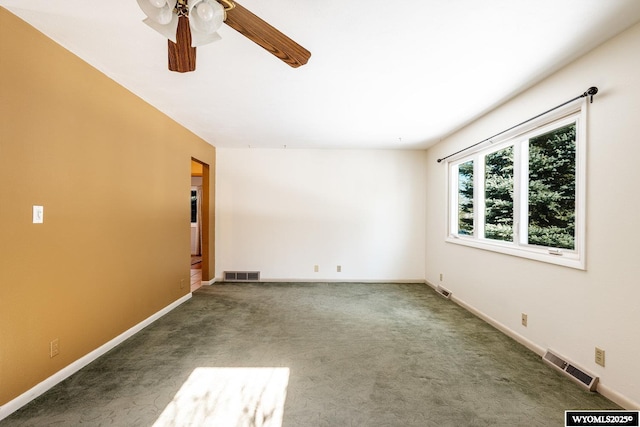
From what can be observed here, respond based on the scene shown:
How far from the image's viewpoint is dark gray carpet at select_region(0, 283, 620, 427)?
1661 millimetres

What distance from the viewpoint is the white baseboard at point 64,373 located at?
164 cm

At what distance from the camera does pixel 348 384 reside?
77.3 inches

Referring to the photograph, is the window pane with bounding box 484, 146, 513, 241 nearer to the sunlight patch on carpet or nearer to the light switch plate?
the sunlight patch on carpet

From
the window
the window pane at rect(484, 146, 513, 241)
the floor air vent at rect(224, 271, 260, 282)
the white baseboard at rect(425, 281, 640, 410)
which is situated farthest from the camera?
the floor air vent at rect(224, 271, 260, 282)

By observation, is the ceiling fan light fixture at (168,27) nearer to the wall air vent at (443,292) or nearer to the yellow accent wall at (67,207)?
the yellow accent wall at (67,207)

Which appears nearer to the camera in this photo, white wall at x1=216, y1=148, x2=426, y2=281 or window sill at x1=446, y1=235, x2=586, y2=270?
window sill at x1=446, y1=235, x2=586, y2=270

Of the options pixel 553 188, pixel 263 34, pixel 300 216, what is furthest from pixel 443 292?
pixel 263 34

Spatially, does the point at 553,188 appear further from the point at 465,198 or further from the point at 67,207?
the point at 67,207

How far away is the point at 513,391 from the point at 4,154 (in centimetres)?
361

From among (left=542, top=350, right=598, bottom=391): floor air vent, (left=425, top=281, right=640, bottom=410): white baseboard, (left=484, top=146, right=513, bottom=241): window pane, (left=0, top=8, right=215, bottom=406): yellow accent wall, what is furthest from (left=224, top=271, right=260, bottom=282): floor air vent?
(left=542, top=350, right=598, bottom=391): floor air vent

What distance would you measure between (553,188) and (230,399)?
10.3 ft

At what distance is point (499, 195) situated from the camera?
10.4ft

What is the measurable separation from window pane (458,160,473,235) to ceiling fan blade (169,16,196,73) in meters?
3.68

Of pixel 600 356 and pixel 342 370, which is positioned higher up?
pixel 600 356
